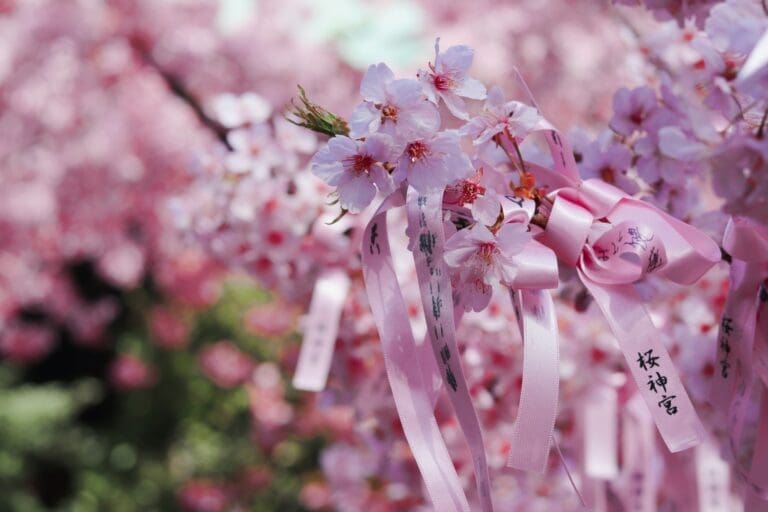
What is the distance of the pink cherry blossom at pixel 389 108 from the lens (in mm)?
531

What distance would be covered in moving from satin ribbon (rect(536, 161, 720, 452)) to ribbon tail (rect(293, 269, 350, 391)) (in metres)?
0.41

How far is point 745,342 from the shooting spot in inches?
25.8

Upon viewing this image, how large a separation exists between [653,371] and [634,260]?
85 mm

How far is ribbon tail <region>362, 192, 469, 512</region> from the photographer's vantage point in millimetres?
576

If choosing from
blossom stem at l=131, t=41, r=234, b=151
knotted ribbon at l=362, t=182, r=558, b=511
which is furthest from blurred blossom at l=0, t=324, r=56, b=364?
knotted ribbon at l=362, t=182, r=558, b=511

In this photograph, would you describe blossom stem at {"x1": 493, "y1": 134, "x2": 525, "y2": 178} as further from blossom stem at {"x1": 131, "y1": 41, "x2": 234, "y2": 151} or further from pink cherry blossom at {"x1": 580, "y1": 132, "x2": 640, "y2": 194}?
blossom stem at {"x1": 131, "y1": 41, "x2": 234, "y2": 151}

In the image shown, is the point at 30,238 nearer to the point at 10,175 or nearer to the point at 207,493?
the point at 10,175

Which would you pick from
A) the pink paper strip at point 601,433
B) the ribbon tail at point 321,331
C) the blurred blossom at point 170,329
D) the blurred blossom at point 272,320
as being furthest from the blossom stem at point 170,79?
the pink paper strip at point 601,433

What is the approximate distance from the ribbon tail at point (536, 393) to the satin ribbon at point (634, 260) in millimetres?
52

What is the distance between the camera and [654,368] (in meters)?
0.60

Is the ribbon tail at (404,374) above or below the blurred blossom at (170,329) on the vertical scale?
above

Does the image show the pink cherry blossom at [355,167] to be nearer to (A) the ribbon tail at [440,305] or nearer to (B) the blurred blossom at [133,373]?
(A) the ribbon tail at [440,305]

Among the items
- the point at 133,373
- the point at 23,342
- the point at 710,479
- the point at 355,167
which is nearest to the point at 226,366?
the point at 133,373

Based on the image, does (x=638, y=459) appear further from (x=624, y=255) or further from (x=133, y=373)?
(x=133, y=373)
